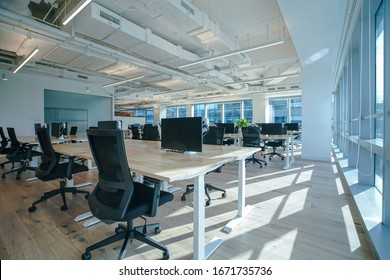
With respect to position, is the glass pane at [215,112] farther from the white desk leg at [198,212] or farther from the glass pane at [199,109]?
the white desk leg at [198,212]

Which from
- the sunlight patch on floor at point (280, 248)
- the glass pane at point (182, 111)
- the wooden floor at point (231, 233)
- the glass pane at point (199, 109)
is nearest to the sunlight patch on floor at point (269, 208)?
the wooden floor at point (231, 233)

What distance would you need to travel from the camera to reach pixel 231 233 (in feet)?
6.49

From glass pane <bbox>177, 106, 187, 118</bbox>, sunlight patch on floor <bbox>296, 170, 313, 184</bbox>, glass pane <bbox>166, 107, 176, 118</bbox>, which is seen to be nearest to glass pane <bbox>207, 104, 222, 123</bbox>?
glass pane <bbox>177, 106, 187, 118</bbox>

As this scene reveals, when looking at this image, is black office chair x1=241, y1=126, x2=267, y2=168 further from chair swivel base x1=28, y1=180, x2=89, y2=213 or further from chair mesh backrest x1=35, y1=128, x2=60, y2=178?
chair mesh backrest x1=35, y1=128, x2=60, y2=178

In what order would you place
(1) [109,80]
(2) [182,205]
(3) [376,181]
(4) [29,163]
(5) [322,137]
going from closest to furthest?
(2) [182,205]
(3) [376,181]
(4) [29,163]
(5) [322,137]
(1) [109,80]

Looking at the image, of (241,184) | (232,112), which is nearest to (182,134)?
(241,184)

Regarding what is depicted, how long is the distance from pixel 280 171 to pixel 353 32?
9.64 feet

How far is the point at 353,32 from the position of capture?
11.2ft

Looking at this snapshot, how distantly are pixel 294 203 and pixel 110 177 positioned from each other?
2.41m

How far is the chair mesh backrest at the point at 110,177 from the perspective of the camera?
4.52ft
